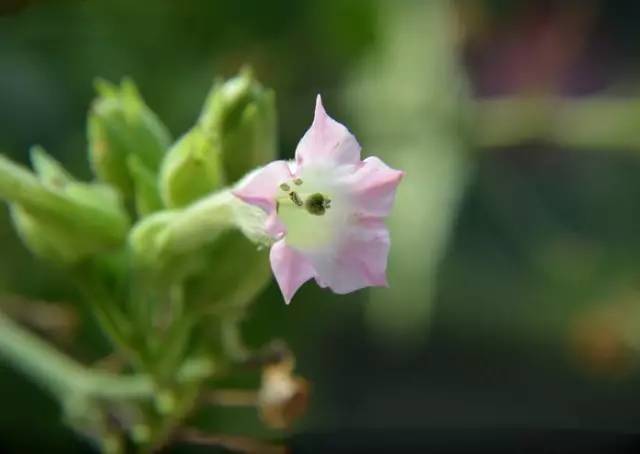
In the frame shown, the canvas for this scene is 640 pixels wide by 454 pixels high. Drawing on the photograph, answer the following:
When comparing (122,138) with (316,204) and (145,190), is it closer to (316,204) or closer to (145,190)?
(145,190)

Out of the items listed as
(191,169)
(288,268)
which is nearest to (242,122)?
(191,169)

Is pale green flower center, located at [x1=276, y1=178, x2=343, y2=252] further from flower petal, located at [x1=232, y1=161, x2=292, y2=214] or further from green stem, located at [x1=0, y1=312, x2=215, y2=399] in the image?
green stem, located at [x1=0, y1=312, x2=215, y2=399]

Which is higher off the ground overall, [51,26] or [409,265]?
[51,26]

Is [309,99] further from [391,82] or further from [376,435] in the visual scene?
[376,435]

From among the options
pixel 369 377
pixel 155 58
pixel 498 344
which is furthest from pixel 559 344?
pixel 155 58

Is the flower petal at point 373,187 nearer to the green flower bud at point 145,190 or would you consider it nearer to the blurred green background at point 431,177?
the green flower bud at point 145,190

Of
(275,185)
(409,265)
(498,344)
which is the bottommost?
(275,185)

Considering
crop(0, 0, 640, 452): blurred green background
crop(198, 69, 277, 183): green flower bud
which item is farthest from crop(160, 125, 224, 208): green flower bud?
crop(0, 0, 640, 452): blurred green background
